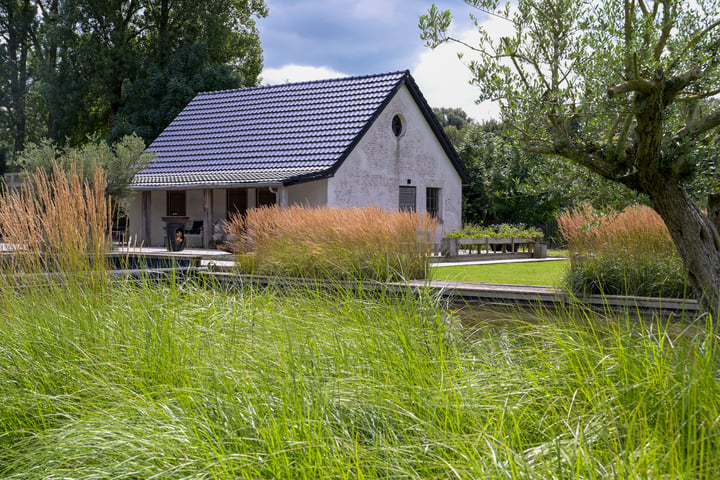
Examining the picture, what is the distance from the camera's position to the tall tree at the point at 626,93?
5066 mm

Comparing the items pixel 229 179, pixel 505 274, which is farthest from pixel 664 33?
pixel 229 179

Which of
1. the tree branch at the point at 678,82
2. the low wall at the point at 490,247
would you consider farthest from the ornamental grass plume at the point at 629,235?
the low wall at the point at 490,247

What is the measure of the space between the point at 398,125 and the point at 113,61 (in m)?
14.6

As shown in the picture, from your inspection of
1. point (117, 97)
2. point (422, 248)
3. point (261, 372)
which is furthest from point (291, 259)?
point (117, 97)

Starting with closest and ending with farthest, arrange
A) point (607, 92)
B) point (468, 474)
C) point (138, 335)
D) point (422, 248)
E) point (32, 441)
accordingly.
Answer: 1. point (468, 474)
2. point (32, 441)
3. point (138, 335)
4. point (607, 92)
5. point (422, 248)

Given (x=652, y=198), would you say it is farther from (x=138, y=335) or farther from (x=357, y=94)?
(x=357, y=94)

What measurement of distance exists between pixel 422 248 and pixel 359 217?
88 cm

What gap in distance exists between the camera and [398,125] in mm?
21250

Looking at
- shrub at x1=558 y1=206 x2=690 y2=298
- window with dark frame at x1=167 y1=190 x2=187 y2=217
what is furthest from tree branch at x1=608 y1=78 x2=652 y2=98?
window with dark frame at x1=167 y1=190 x2=187 y2=217

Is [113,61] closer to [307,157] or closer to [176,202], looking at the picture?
[176,202]

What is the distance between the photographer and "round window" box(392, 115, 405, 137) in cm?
2108

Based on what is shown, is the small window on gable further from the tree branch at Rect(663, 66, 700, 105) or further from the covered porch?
the tree branch at Rect(663, 66, 700, 105)

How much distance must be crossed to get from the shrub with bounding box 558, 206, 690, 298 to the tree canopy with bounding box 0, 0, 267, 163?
898 inches

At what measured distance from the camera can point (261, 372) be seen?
11.0 ft
